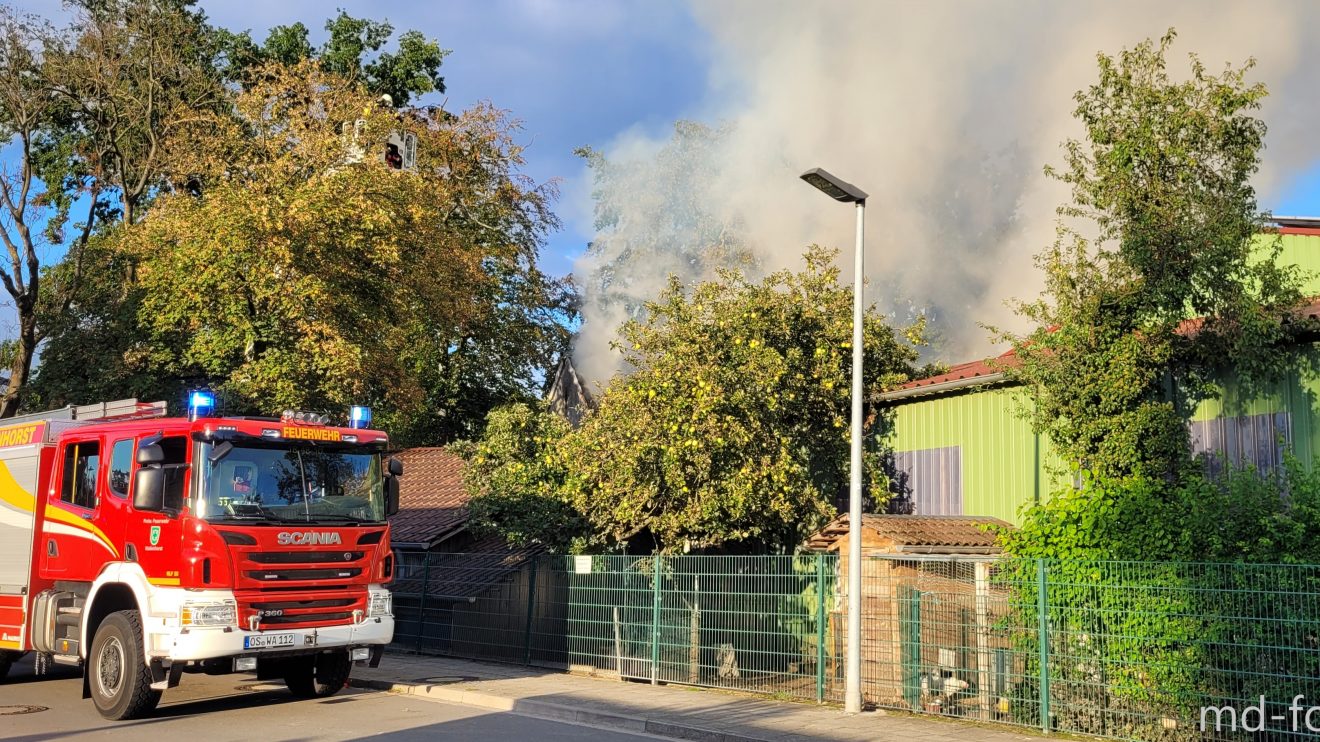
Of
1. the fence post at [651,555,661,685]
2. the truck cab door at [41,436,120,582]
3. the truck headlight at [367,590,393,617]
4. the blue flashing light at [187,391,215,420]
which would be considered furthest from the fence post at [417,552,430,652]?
the blue flashing light at [187,391,215,420]

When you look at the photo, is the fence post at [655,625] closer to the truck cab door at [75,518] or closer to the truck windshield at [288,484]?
the truck windshield at [288,484]

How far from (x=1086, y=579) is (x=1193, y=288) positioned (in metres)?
4.75

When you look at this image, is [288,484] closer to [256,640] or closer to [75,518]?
[256,640]

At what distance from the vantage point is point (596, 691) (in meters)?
14.0

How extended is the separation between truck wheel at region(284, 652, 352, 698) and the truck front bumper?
4.88ft

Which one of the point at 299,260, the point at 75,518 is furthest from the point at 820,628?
the point at 299,260

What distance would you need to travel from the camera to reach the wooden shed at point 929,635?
11531 millimetres

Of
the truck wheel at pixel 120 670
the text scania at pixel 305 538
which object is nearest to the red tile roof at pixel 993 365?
the text scania at pixel 305 538

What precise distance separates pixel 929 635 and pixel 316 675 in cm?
734

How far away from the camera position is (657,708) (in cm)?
1247

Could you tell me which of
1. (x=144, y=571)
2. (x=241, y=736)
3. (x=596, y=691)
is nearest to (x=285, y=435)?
(x=144, y=571)

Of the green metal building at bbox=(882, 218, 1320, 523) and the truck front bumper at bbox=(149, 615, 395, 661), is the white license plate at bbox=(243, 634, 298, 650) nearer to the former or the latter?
the truck front bumper at bbox=(149, 615, 395, 661)

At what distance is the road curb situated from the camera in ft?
36.0

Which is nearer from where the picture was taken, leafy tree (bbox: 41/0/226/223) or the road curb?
the road curb
